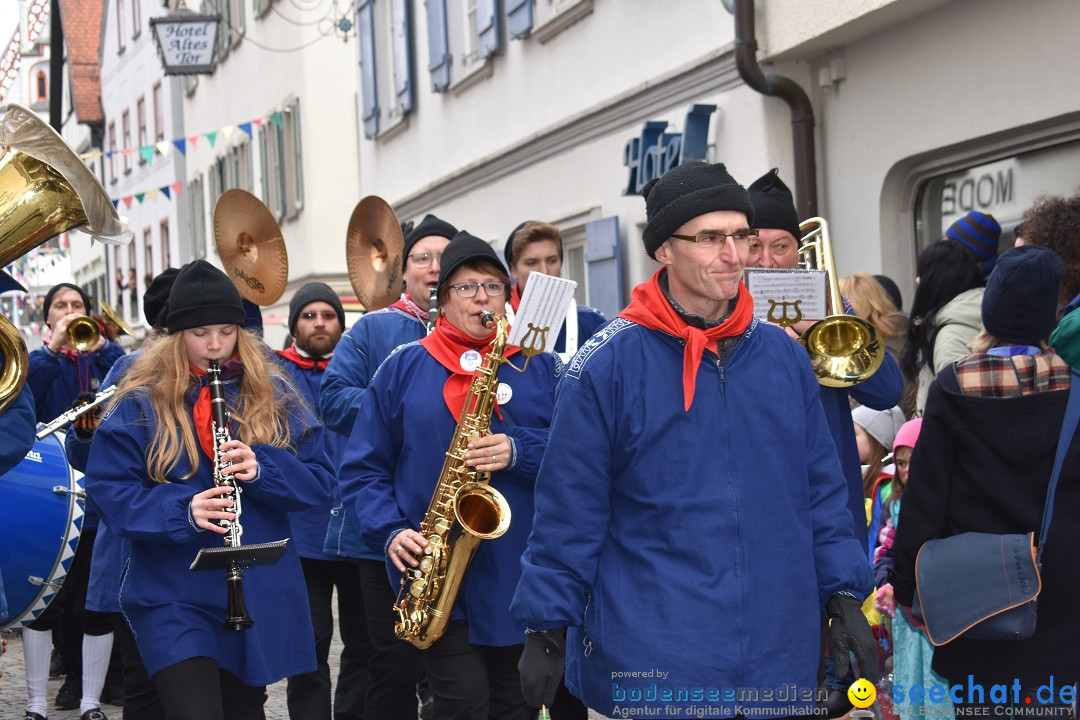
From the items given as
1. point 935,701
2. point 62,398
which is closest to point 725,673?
point 935,701

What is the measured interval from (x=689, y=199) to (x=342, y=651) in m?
3.78

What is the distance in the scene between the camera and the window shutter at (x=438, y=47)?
16.8 meters

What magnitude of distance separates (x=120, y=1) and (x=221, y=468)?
37635 millimetres

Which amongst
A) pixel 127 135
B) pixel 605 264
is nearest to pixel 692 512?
pixel 605 264

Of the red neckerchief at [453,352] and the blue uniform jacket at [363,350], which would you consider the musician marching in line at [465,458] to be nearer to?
the red neckerchief at [453,352]

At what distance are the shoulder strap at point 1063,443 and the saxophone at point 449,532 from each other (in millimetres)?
1724

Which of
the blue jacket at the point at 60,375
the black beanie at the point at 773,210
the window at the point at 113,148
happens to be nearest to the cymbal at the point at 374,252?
the blue jacket at the point at 60,375

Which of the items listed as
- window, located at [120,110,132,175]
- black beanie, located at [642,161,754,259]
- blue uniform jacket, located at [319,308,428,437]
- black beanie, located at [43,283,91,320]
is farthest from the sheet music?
window, located at [120,110,132,175]

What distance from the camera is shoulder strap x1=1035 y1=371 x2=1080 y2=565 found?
4.24 meters

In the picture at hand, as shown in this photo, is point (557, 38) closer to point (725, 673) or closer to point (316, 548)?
point (316, 548)

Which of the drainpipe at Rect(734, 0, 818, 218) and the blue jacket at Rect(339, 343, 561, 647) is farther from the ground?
the drainpipe at Rect(734, 0, 818, 218)

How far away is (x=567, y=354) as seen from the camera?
19.7 ft

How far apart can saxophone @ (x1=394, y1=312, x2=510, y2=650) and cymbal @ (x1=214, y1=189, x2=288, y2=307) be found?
380 cm

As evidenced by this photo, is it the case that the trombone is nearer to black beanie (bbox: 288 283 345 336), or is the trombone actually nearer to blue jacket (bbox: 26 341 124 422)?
black beanie (bbox: 288 283 345 336)
